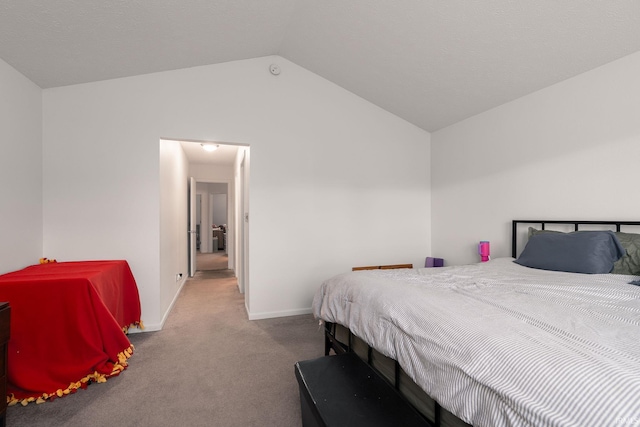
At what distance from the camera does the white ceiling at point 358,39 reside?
1979 mm

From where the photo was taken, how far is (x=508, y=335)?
972 mm

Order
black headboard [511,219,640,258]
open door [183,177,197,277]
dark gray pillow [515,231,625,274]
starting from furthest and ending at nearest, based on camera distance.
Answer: open door [183,177,197,277] < black headboard [511,219,640,258] < dark gray pillow [515,231,625,274]

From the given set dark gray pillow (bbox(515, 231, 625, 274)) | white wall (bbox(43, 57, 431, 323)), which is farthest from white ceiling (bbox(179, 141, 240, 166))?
dark gray pillow (bbox(515, 231, 625, 274))

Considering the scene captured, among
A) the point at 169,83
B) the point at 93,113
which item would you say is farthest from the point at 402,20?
the point at 93,113

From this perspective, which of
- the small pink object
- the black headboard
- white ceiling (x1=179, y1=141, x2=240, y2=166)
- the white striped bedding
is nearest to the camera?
the white striped bedding

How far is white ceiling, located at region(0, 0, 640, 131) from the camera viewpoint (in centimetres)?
198

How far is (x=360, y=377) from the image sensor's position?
4.72 ft

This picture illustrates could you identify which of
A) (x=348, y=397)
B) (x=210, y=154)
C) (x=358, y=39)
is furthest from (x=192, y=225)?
(x=348, y=397)

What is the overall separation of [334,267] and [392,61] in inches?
92.5

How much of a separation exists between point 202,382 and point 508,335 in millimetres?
1958

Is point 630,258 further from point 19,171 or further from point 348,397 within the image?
point 19,171

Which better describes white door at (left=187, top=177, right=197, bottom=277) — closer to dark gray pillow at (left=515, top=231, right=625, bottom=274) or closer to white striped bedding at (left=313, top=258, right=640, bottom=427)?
white striped bedding at (left=313, top=258, right=640, bottom=427)

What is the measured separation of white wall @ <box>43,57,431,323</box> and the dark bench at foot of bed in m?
1.92

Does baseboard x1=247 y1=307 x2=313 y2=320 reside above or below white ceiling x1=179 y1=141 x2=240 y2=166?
below
